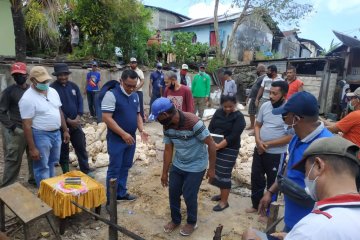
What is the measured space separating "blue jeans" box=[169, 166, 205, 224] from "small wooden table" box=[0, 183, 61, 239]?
1.43m

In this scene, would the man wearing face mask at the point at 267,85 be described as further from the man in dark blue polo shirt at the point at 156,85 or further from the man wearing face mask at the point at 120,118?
the man wearing face mask at the point at 120,118

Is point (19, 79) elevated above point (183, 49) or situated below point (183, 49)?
below

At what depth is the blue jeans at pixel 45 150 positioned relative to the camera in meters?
3.90

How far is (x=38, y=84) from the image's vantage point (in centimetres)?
377

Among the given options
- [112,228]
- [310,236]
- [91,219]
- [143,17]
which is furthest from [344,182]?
[143,17]

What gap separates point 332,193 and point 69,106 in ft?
14.3

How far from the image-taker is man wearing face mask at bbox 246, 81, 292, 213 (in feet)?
12.3

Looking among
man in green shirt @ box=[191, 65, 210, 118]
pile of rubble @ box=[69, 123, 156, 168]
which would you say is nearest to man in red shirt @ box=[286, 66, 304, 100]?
man in green shirt @ box=[191, 65, 210, 118]

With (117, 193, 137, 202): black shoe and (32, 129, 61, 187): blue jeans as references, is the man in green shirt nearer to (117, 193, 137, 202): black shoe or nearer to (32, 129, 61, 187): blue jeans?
(117, 193, 137, 202): black shoe

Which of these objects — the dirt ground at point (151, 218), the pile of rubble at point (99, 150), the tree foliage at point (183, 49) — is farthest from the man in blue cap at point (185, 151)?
the tree foliage at point (183, 49)

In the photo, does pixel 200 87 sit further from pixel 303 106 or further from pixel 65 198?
pixel 303 106

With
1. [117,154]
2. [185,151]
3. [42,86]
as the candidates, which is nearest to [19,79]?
[42,86]

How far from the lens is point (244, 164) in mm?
6066

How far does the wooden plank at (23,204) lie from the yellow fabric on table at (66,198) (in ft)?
0.63
